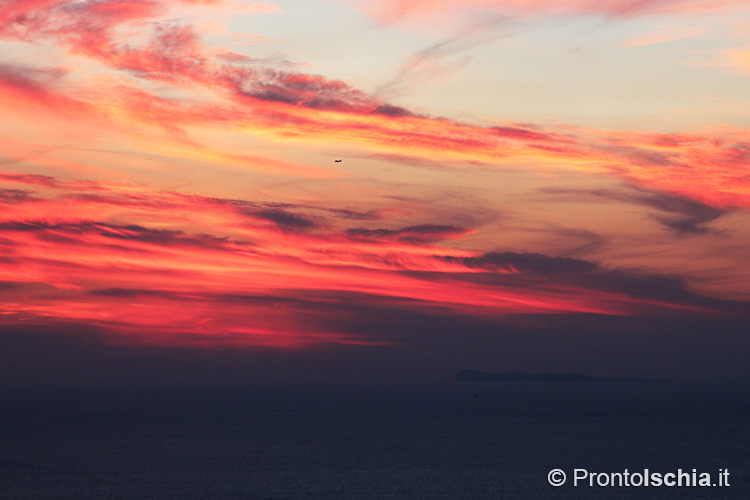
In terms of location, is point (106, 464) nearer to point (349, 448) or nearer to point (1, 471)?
point (1, 471)

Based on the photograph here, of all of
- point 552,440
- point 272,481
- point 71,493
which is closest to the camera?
point 71,493

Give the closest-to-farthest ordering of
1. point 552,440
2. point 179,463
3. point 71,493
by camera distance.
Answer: point 71,493 < point 179,463 < point 552,440

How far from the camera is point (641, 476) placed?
398 feet

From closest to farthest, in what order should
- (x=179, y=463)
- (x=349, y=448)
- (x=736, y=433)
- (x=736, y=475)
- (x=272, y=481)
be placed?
(x=272, y=481) < (x=736, y=475) < (x=179, y=463) < (x=349, y=448) < (x=736, y=433)

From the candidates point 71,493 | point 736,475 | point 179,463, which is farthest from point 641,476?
point 71,493

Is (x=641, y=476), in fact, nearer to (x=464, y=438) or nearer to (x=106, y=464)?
(x=464, y=438)

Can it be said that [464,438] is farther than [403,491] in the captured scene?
Yes

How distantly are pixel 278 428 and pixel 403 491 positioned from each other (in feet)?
318

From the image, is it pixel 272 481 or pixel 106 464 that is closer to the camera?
pixel 272 481

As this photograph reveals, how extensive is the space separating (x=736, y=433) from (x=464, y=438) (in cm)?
6566

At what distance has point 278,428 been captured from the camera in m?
197

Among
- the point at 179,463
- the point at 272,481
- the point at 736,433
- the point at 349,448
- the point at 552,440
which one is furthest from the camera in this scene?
the point at 736,433

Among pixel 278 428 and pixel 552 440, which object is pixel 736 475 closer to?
pixel 552 440

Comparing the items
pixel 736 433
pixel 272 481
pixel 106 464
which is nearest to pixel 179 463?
pixel 106 464
